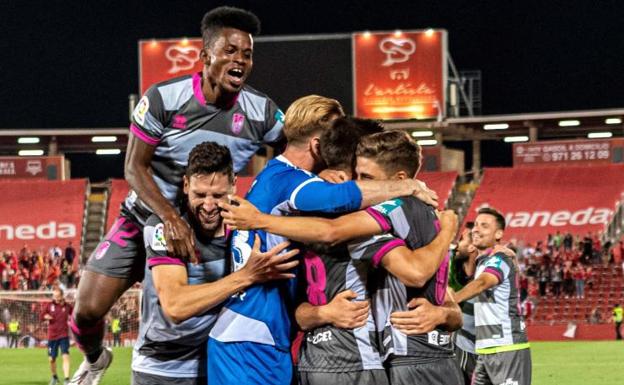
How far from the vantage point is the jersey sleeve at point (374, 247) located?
17.5 ft

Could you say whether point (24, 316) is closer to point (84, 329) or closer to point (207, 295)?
point (84, 329)

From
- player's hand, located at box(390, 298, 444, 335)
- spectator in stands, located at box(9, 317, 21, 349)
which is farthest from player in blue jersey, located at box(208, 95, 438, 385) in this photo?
spectator in stands, located at box(9, 317, 21, 349)

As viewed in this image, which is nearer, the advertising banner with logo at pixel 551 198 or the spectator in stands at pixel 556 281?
the spectator in stands at pixel 556 281

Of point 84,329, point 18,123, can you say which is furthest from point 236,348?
point 18,123

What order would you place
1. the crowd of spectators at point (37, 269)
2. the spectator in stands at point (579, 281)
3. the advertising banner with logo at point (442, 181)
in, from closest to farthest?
the spectator in stands at point (579, 281) → the crowd of spectators at point (37, 269) → the advertising banner with logo at point (442, 181)

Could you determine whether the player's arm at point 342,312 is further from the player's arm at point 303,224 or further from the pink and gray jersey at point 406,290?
the player's arm at point 303,224

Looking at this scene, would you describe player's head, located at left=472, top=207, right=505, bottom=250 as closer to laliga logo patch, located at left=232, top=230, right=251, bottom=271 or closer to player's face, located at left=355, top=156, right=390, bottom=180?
laliga logo patch, located at left=232, top=230, right=251, bottom=271

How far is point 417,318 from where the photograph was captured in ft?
18.0

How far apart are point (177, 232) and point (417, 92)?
3746 centimetres

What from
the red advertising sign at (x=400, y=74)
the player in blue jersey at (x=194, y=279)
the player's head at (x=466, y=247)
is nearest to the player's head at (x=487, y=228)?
the player's head at (x=466, y=247)

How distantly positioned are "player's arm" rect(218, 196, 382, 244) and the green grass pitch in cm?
1318

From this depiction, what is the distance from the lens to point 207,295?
A: 568 centimetres

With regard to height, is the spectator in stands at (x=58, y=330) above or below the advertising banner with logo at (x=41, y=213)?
below

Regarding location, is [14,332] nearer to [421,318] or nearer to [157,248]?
[157,248]
